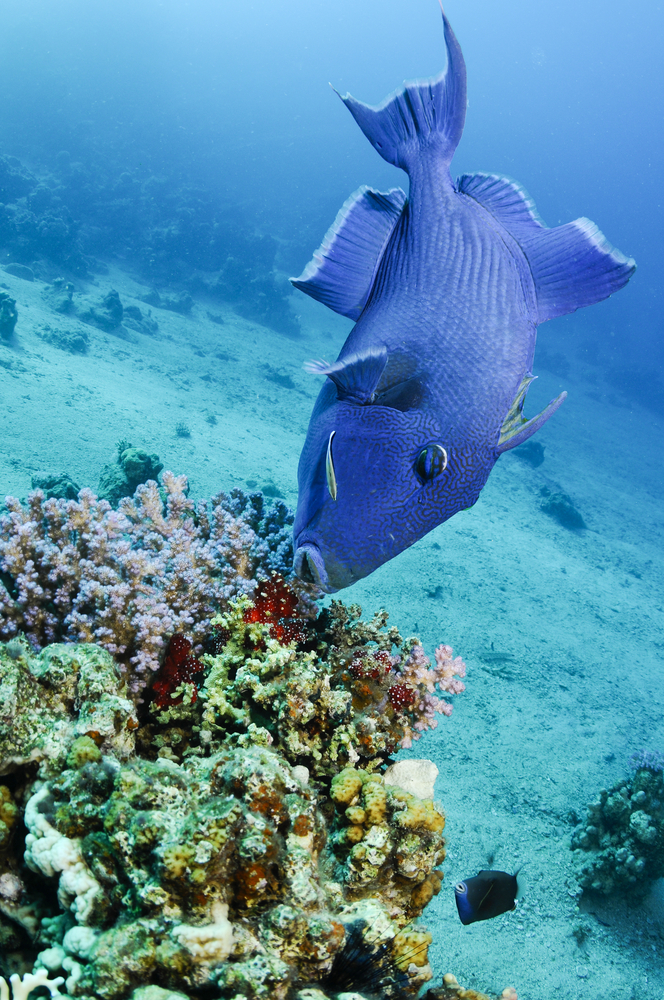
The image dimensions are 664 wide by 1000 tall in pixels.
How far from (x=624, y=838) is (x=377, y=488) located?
4.43 meters

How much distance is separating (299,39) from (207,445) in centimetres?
15796

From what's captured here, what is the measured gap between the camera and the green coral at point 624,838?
3783 mm

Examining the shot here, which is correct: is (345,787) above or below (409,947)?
above

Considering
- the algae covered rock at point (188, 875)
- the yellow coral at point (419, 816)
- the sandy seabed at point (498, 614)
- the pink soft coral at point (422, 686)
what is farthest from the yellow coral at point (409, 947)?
the sandy seabed at point (498, 614)

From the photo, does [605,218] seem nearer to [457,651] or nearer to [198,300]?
[198,300]

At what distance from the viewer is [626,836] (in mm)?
3945

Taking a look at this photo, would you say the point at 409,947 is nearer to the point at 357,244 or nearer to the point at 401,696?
the point at 401,696

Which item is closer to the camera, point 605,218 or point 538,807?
point 538,807

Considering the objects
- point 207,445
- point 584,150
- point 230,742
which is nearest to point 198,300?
point 207,445

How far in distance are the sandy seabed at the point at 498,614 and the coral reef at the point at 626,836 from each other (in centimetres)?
15

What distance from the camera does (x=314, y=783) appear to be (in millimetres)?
2037

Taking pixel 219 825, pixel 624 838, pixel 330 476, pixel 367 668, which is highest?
pixel 330 476

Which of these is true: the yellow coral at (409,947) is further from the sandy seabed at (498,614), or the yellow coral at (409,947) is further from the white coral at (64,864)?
the sandy seabed at (498,614)

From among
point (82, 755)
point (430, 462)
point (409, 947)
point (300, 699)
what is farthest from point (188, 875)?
point (430, 462)
